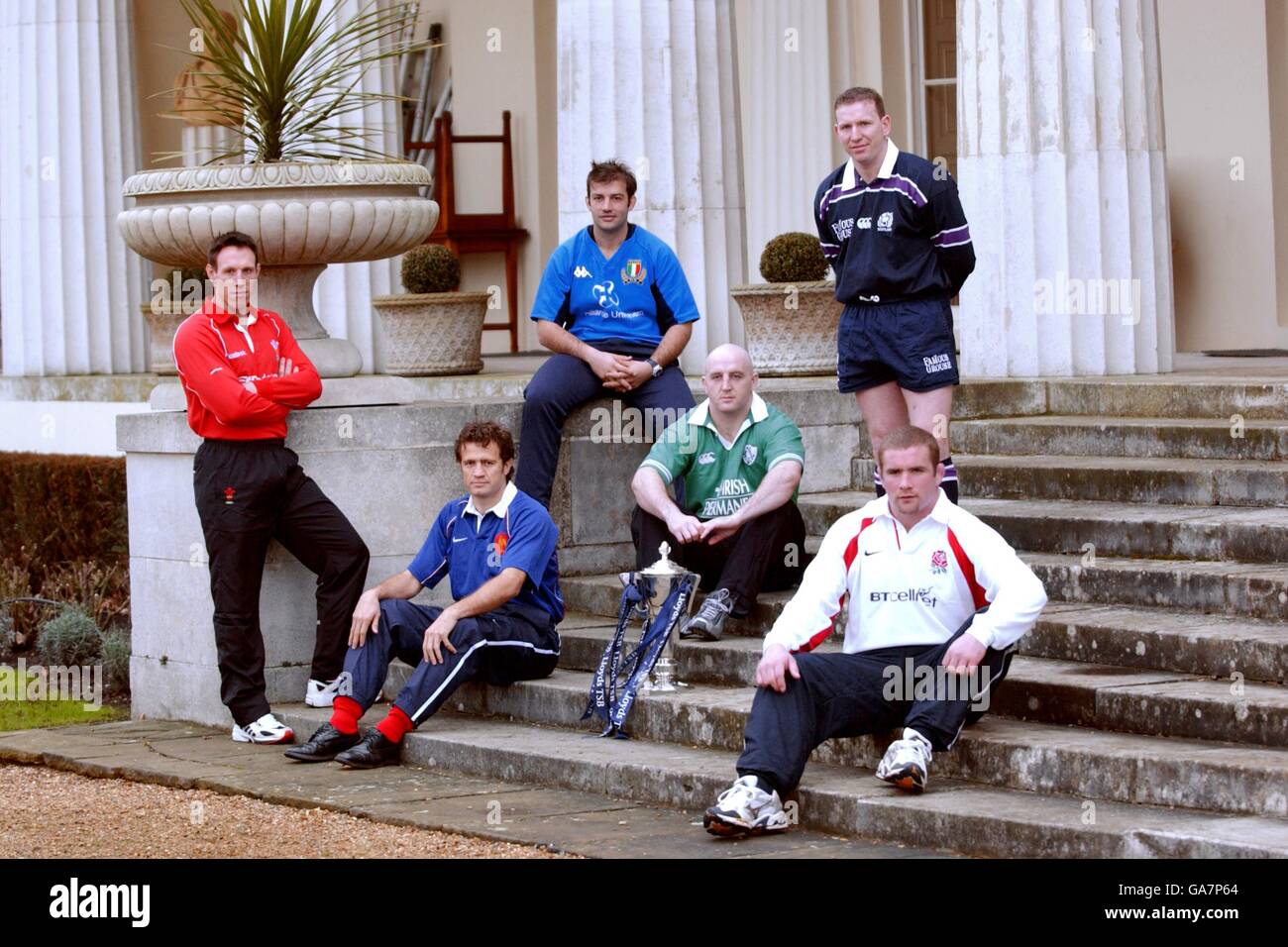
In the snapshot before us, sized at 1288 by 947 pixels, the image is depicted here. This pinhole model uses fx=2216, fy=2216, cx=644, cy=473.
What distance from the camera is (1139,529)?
25.8ft

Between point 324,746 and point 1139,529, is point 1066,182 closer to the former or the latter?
point 1139,529

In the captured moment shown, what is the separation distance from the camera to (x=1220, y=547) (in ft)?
25.0

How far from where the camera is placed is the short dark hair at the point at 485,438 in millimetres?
8031

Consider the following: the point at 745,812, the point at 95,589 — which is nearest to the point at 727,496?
the point at 745,812

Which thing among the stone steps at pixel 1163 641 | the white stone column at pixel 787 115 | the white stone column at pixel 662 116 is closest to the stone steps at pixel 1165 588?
the stone steps at pixel 1163 641

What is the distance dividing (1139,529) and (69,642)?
5.37 m

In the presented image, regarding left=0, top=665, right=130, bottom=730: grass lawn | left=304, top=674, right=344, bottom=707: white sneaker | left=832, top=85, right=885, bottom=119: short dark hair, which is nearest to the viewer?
left=832, top=85, right=885, bottom=119: short dark hair

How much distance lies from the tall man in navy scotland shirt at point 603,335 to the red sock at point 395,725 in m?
1.46

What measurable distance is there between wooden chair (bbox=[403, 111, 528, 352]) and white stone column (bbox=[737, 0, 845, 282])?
3723 millimetres

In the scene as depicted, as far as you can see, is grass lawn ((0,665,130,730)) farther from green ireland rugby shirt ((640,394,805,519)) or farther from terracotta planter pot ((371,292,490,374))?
terracotta planter pot ((371,292,490,374))

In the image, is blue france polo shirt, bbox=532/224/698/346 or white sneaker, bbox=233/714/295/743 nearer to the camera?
white sneaker, bbox=233/714/295/743

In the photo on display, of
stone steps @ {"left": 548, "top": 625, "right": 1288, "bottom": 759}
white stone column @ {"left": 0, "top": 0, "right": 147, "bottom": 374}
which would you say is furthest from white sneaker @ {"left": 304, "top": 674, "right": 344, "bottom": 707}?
white stone column @ {"left": 0, "top": 0, "right": 147, "bottom": 374}

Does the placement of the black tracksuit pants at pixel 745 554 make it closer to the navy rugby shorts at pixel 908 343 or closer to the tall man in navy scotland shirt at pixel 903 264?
the tall man in navy scotland shirt at pixel 903 264

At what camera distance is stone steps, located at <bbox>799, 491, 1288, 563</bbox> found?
7512 mm
